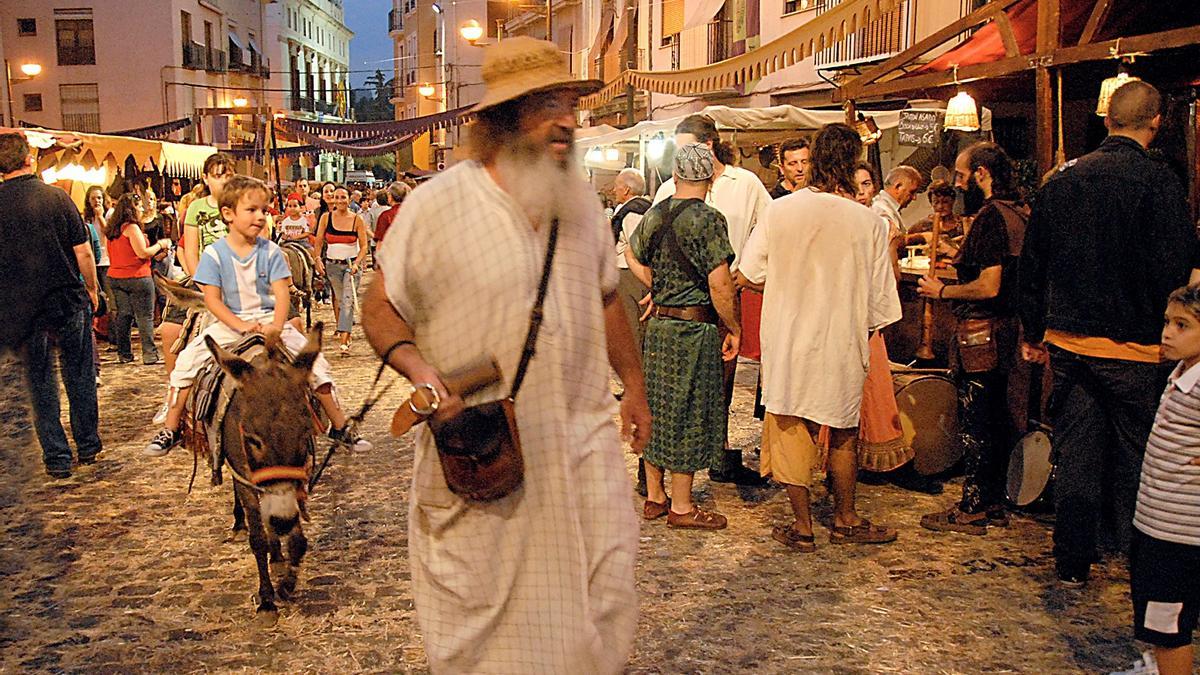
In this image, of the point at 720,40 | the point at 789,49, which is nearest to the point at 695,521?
the point at 789,49

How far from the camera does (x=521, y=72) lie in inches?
107

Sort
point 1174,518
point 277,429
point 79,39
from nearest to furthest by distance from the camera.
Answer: point 1174,518 < point 277,429 < point 79,39

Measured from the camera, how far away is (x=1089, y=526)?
5.14 m

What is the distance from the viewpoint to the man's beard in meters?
2.70

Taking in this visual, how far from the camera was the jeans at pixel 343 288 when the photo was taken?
13.4m

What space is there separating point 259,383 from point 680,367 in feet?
8.28

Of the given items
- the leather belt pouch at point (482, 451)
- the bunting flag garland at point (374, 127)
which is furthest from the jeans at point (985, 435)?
the bunting flag garland at point (374, 127)

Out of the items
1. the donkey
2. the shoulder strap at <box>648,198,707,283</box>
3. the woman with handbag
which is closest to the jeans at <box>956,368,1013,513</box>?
the woman with handbag

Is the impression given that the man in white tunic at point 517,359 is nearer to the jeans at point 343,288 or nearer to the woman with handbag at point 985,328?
the woman with handbag at point 985,328

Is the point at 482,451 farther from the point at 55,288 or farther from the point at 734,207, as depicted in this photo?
→ the point at 55,288

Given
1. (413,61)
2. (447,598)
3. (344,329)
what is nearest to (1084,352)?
(447,598)

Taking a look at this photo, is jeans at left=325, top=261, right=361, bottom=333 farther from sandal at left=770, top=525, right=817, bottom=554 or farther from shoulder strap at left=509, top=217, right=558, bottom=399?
shoulder strap at left=509, top=217, right=558, bottom=399

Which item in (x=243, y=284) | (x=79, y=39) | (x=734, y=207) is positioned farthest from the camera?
(x=79, y=39)

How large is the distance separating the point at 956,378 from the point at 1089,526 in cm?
133
